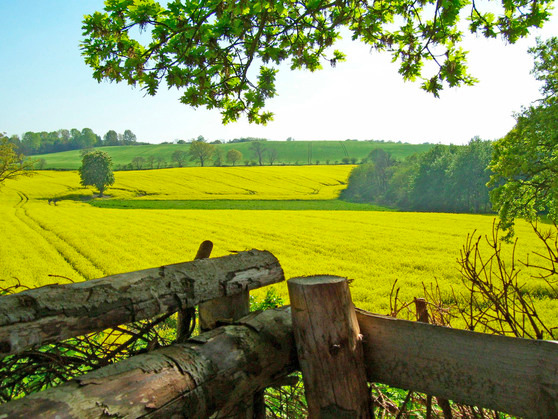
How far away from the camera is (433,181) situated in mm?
38688

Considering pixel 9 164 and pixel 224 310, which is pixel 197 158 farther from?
pixel 224 310

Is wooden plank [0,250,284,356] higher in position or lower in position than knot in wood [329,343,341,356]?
higher

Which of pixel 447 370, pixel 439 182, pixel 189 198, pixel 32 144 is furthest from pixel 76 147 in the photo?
pixel 447 370

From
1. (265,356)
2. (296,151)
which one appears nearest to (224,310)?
(265,356)

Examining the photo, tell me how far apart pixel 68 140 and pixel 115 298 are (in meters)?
108

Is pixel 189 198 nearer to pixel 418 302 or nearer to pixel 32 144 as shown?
pixel 418 302

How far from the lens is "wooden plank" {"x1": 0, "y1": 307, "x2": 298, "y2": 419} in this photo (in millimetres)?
1109

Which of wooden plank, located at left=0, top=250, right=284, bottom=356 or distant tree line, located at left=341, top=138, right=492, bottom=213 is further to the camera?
distant tree line, located at left=341, top=138, right=492, bottom=213

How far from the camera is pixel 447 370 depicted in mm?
1477

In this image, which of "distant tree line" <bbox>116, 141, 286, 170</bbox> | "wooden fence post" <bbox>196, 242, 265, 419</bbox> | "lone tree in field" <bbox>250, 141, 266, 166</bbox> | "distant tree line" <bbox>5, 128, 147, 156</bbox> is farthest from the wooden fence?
"distant tree line" <bbox>5, 128, 147, 156</bbox>

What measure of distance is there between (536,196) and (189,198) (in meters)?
32.9

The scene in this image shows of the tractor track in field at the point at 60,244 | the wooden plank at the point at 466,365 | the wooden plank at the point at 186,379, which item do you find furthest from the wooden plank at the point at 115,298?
the tractor track in field at the point at 60,244

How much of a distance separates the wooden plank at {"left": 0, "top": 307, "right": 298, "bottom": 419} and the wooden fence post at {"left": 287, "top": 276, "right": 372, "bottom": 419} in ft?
0.51

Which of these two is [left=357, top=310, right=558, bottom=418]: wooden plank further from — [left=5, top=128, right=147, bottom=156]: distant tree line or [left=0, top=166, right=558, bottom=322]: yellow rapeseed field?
[left=5, top=128, right=147, bottom=156]: distant tree line
